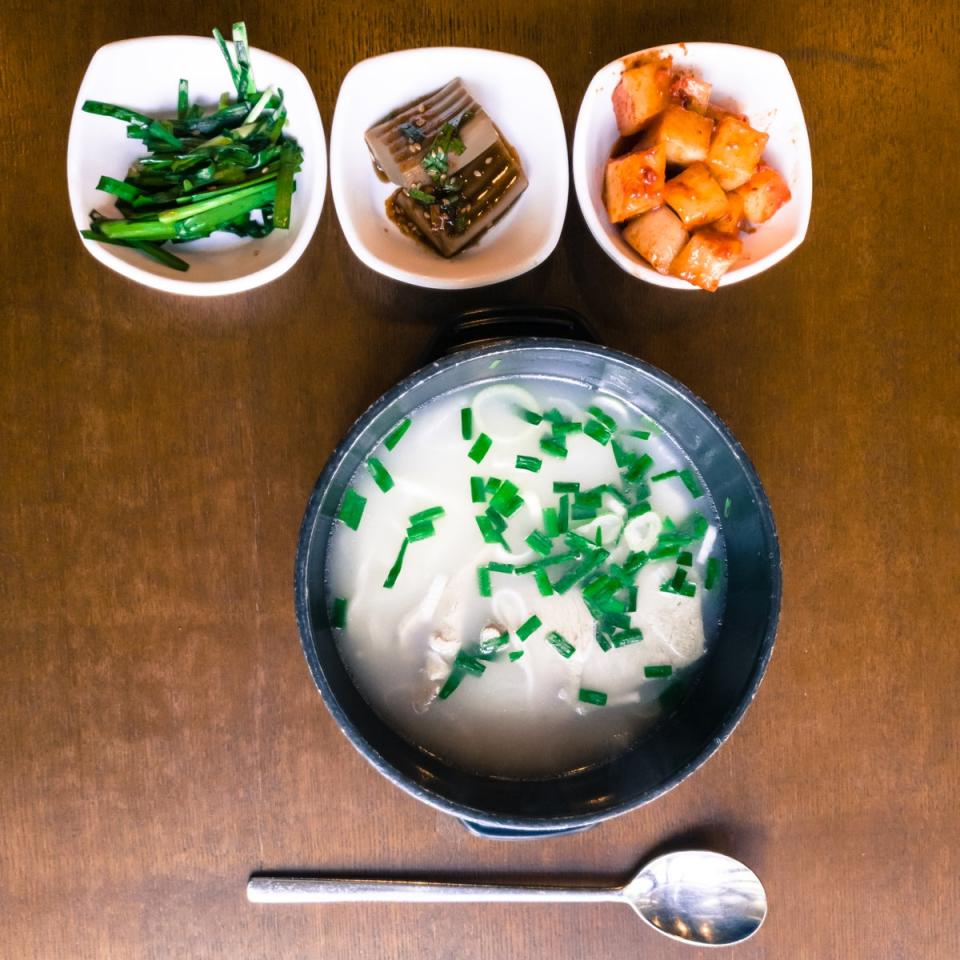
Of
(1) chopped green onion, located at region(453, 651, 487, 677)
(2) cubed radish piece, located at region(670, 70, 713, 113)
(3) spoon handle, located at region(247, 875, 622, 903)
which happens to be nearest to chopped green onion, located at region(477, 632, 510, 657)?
(1) chopped green onion, located at region(453, 651, 487, 677)

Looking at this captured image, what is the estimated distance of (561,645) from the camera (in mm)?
1120

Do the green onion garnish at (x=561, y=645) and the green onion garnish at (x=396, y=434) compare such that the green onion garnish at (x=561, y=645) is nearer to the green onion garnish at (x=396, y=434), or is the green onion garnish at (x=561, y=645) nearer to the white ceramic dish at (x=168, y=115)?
the green onion garnish at (x=396, y=434)

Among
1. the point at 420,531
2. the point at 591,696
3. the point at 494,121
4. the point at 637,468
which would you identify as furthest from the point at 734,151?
the point at 591,696

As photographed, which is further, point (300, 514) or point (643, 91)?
point (300, 514)

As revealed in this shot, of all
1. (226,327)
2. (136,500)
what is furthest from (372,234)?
(136,500)

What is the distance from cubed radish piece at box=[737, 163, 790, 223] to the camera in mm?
1078

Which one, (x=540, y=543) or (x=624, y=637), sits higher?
(x=540, y=543)

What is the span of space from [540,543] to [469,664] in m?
0.19

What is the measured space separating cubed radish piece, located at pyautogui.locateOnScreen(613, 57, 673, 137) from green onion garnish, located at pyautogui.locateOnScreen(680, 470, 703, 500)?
47cm

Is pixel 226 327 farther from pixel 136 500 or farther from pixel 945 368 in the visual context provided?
pixel 945 368

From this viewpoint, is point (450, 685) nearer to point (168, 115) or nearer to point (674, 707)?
point (674, 707)

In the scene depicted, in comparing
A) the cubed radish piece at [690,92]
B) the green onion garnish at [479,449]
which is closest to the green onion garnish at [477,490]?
the green onion garnish at [479,449]

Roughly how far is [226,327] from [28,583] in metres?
0.48

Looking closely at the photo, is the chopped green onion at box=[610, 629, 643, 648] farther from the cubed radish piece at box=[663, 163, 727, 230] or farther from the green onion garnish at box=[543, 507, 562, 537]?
the cubed radish piece at box=[663, 163, 727, 230]
